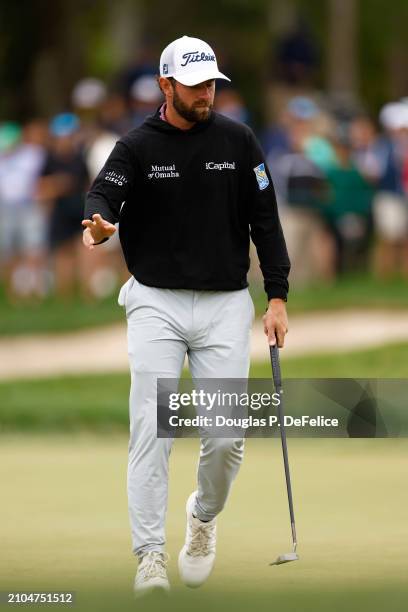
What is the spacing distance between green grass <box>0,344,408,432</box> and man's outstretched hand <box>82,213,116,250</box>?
627 cm

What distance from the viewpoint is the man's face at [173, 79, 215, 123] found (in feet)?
23.9

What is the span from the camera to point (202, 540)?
7.59 meters

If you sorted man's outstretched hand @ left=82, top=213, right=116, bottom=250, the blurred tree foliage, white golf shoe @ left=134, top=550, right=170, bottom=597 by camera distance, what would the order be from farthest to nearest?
the blurred tree foliage → man's outstretched hand @ left=82, top=213, right=116, bottom=250 → white golf shoe @ left=134, top=550, right=170, bottom=597

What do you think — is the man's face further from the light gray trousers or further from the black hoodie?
the light gray trousers

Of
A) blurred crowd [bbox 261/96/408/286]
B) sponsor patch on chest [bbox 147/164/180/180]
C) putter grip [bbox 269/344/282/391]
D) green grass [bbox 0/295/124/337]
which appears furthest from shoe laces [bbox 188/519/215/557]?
green grass [bbox 0/295/124/337]

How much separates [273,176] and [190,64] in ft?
32.0

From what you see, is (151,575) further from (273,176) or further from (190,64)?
(273,176)

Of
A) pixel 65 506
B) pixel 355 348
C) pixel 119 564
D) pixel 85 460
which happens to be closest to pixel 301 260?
pixel 355 348

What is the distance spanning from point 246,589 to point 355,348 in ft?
30.3

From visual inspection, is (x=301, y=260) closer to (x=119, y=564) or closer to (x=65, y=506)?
(x=65, y=506)

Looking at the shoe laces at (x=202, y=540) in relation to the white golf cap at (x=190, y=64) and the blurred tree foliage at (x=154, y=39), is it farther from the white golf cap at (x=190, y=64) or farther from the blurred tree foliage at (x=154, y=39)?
the blurred tree foliage at (x=154, y=39)

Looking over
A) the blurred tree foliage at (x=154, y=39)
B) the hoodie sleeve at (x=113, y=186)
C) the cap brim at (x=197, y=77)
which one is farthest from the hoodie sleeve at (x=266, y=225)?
the blurred tree foliage at (x=154, y=39)

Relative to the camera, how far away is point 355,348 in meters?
16.2

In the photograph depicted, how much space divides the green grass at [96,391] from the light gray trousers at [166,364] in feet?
19.5
